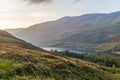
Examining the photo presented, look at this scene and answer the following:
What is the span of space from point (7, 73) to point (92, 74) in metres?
18.7

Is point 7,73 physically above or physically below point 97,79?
above

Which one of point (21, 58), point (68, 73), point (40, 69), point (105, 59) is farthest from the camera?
point (105, 59)

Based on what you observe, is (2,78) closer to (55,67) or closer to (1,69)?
(1,69)

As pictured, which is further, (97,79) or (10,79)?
(97,79)

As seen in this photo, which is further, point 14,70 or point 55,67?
point 55,67

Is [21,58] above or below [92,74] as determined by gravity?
above

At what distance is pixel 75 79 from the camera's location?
109 ft

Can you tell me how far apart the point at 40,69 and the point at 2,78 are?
792 cm

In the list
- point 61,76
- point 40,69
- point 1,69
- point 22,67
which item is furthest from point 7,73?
point 61,76

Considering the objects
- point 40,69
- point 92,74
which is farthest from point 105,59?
point 40,69

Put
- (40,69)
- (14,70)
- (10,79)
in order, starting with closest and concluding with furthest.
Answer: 1. (10,79)
2. (14,70)
3. (40,69)

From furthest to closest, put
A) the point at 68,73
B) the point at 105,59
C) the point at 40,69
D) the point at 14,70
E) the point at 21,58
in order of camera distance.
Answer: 1. the point at 105,59
2. the point at 21,58
3. the point at 68,73
4. the point at 40,69
5. the point at 14,70

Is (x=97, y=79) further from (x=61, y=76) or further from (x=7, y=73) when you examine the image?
(x=7, y=73)

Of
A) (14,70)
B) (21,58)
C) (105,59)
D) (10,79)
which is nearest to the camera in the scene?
(10,79)
